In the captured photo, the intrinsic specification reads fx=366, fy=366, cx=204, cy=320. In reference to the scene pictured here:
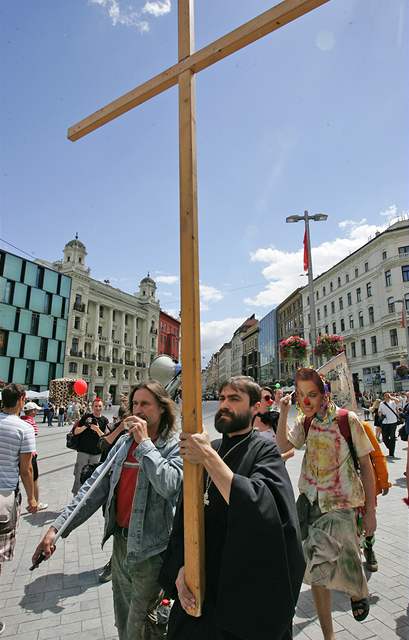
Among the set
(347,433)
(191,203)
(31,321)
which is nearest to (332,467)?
(347,433)

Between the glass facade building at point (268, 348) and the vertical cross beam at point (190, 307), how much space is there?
66063mm

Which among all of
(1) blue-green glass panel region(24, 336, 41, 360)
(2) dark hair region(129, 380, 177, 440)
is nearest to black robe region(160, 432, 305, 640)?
(2) dark hair region(129, 380, 177, 440)

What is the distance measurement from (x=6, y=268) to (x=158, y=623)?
166ft

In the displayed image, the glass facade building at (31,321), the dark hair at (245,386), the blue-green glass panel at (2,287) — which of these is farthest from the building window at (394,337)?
the blue-green glass panel at (2,287)

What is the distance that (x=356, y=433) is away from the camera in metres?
3.05

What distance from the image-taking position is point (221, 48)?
84.0 inches

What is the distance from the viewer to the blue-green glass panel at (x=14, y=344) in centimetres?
4559

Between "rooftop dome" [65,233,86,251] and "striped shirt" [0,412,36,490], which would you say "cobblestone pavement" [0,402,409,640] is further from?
"rooftop dome" [65,233,86,251]

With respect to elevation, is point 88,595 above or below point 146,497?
below

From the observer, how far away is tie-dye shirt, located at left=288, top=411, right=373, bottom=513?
2945 mm

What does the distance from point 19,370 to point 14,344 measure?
3.36 meters

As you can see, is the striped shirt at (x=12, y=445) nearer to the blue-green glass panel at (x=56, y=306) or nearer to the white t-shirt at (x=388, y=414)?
the white t-shirt at (x=388, y=414)

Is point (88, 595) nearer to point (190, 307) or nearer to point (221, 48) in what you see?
point (190, 307)

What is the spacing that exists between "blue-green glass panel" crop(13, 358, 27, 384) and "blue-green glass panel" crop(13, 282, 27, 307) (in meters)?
7.22
